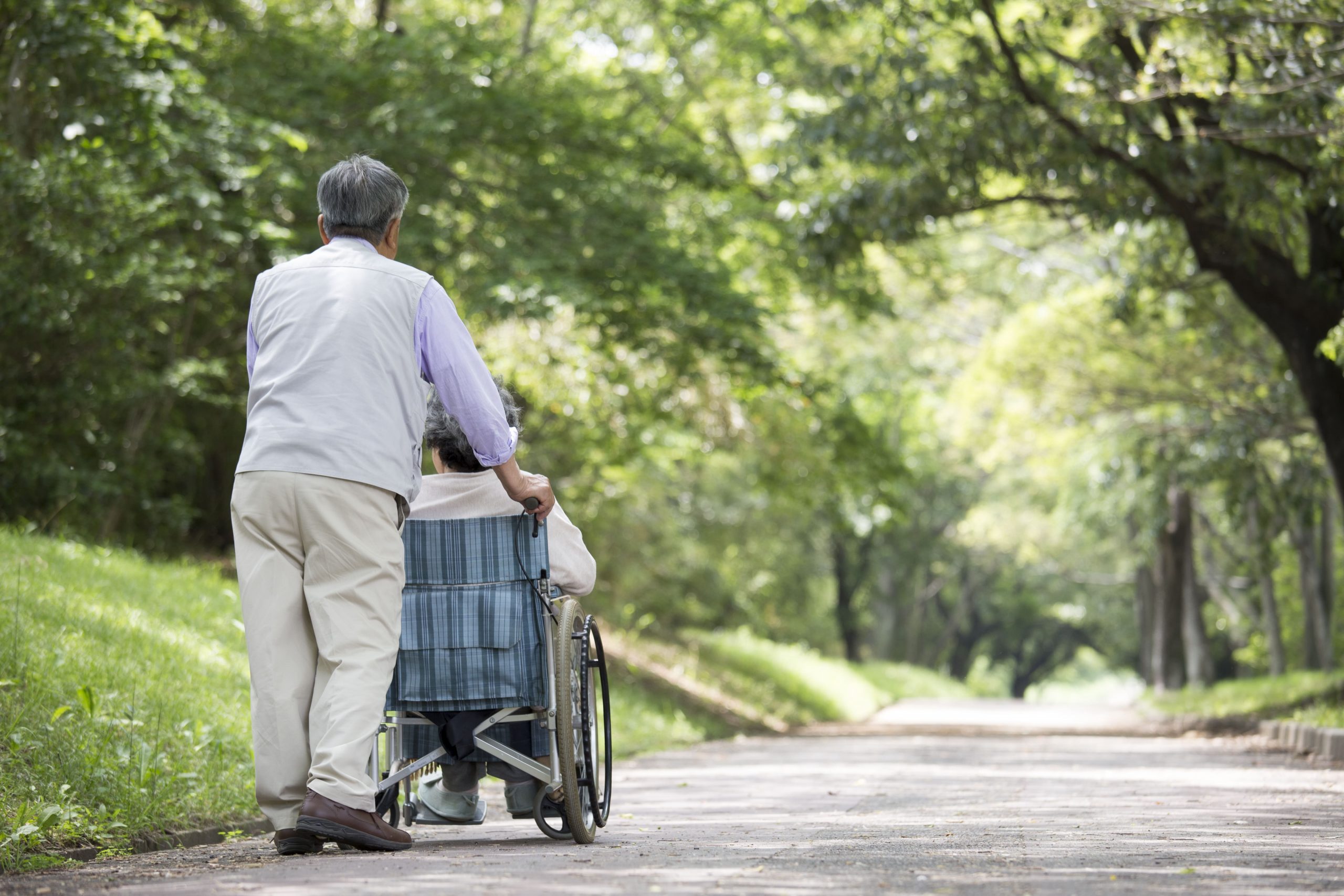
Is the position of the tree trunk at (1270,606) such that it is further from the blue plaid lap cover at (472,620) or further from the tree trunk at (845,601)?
the blue plaid lap cover at (472,620)

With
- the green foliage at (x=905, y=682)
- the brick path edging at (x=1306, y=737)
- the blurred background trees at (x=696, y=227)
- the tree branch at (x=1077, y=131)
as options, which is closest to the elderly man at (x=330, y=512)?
the blurred background trees at (x=696, y=227)

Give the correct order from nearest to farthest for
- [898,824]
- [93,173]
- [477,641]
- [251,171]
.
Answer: [477,641] → [898,824] → [93,173] → [251,171]

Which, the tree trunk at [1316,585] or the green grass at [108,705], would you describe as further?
the tree trunk at [1316,585]

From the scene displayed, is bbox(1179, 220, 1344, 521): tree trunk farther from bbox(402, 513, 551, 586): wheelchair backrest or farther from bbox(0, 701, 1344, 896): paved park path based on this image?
bbox(402, 513, 551, 586): wheelchair backrest

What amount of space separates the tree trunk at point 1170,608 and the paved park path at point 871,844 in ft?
48.7

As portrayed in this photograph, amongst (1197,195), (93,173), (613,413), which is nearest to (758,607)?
(613,413)

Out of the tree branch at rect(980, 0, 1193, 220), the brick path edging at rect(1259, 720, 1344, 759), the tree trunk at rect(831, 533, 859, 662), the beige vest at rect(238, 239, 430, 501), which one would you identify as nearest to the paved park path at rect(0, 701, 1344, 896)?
the brick path edging at rect(1259, 720, 1344, 759)

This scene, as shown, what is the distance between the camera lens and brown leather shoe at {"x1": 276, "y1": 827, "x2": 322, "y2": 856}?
4.60 metres

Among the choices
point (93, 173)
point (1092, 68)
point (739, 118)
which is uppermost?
point (739, 118)

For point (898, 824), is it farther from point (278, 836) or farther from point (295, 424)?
point (295, 424)

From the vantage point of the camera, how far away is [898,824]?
5.93 metres

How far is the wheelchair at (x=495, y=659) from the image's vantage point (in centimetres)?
508

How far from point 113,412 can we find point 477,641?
8.00 metres

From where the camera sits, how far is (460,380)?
486 centimetres
